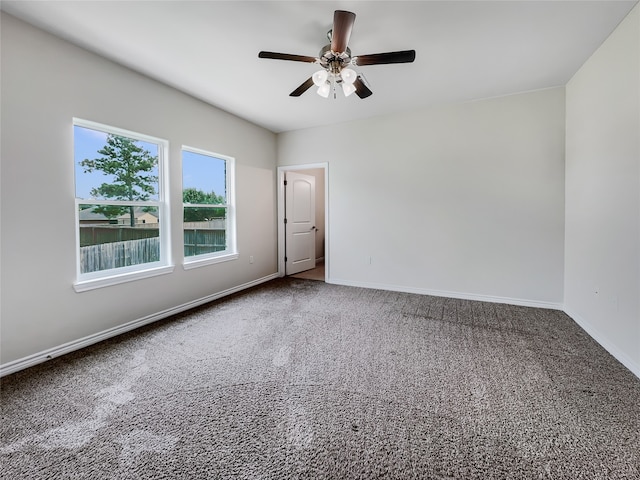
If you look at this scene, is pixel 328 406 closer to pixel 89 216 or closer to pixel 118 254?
pixel 118 254

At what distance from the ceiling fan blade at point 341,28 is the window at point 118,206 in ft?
7.32

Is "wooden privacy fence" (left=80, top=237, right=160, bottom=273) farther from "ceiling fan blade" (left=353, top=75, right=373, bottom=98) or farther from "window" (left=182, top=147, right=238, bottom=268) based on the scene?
"ceiling fan blade" (left=353, top=75, right=373, bottom=98)

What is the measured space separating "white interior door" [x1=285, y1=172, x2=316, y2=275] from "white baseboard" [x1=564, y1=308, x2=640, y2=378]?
4046 millimetres

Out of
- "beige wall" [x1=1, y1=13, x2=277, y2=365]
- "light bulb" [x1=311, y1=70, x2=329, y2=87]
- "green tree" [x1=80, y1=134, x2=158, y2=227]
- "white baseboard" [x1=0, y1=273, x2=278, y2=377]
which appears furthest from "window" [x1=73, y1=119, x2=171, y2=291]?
"light bulb" [x1=311, y1=70, x2=329, y2=87]

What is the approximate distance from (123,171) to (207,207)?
1115 mm

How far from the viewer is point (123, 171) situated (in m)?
2.87

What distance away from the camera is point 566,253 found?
129 inches

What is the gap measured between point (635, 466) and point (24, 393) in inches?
136

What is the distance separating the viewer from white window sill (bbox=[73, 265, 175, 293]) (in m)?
2.48

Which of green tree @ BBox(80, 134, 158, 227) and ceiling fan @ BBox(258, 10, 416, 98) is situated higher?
ceiling fan @ BBox(258, 10, 416, 98)

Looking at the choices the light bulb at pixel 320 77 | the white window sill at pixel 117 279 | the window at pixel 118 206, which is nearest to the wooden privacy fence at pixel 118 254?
the window at pixel 118 206

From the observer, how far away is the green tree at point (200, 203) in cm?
357

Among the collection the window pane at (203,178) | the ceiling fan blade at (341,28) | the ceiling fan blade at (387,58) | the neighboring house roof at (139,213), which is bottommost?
the neighboring house roof at (139,213)

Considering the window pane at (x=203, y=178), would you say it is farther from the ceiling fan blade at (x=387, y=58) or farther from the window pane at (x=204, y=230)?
the ceiling fan blade at (x=387, y=58)
